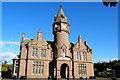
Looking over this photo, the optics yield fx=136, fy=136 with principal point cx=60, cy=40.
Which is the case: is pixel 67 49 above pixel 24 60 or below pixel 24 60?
above

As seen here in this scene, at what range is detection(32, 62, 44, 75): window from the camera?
3421 cm

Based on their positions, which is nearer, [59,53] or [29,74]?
[29,74]

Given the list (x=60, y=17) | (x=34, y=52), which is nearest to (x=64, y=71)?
(x=34, y=52)

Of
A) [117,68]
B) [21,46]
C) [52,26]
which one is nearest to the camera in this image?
[21,46]

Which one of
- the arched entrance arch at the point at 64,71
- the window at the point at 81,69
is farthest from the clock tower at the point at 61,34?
the window at the point at 81,69

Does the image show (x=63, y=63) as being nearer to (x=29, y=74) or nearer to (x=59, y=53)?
(x=59, y=53)

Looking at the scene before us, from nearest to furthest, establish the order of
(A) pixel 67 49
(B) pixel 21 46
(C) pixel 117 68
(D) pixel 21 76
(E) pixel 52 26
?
1. (D) pixel 21 76
2. (B) pixel 21 46
3. (A) pixel 67 49
4. (E) pixel 52 26
5. (C) pixel 117 68

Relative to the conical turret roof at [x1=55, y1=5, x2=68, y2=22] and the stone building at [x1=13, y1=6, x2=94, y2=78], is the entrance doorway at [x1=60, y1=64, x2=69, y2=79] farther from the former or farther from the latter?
the conical turret roof at [x1=55, y1=5, x2=68, y2=22]

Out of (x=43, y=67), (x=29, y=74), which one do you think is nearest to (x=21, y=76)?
(x=29, y=74)

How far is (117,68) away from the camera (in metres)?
57.8

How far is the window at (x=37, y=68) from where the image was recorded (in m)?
34.2

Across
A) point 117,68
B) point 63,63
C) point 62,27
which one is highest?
point 62,27

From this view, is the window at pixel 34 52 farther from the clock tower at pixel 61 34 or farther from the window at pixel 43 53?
the clock tower at pixel 61 34

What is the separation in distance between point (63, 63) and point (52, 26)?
1210 centimetres
